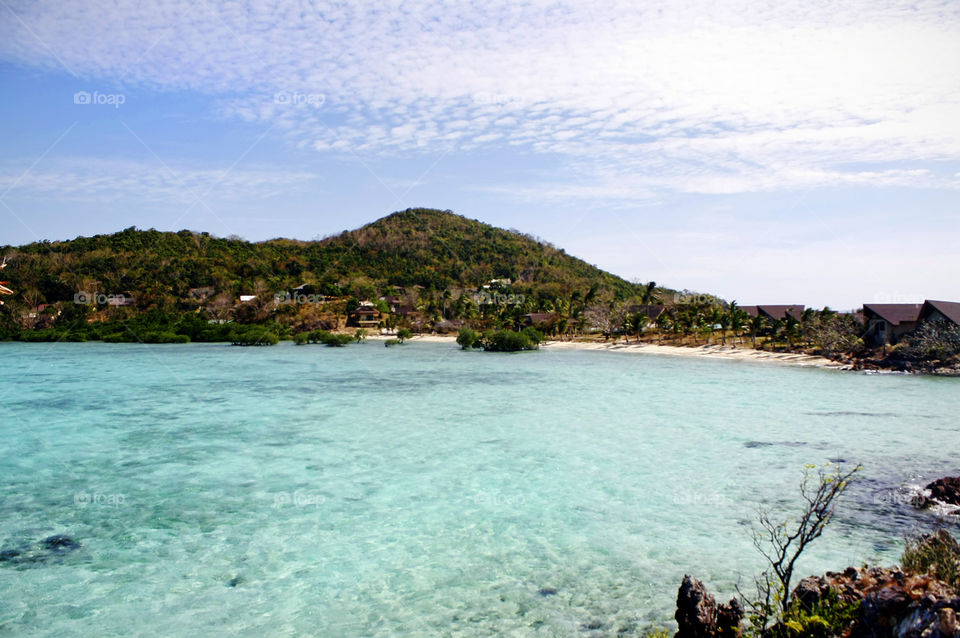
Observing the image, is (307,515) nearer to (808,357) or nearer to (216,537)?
(216,537)

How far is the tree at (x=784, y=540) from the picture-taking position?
5379 millimetres

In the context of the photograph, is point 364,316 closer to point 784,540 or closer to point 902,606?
point 784,540

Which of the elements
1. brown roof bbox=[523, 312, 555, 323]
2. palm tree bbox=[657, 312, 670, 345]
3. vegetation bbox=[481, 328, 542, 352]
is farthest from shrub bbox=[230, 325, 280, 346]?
palm tree bbox=[657, 312, 670, 345]

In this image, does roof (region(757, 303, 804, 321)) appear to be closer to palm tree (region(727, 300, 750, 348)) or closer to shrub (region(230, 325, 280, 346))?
palm tree (region(727, 300, 750, 348))

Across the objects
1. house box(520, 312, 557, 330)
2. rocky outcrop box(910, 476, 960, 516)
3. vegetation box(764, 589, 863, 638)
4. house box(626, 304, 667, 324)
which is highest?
house box(626, 304, 667, 324)

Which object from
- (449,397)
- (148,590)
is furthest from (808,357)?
(148,590)

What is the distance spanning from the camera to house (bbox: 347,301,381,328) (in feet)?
249

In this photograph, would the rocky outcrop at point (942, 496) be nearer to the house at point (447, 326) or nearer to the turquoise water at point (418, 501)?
the turquoise water at point (418, 501)

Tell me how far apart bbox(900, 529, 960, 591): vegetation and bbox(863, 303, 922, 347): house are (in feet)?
137

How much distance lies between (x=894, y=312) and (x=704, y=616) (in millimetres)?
46181

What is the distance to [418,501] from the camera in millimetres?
11492

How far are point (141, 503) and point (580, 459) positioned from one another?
999cm

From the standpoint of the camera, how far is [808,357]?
43.1m

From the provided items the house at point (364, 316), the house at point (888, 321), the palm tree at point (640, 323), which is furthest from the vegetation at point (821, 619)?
the house at point (364, 316)
